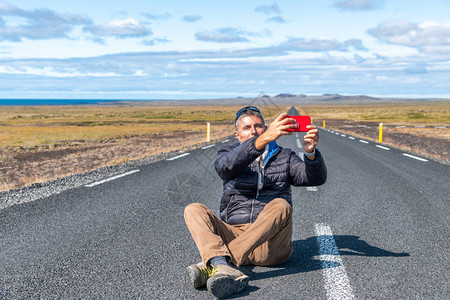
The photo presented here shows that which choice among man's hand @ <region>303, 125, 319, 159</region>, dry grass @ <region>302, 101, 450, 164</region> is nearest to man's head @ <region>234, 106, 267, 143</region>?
man's hand @ <region>303, 125, 319, 159</region>

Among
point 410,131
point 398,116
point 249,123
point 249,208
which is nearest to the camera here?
point 249,123

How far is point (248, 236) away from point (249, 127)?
940 mm

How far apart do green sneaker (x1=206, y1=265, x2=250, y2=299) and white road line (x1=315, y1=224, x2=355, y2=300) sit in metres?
0.68

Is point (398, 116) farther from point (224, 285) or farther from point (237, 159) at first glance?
point (224, 285)

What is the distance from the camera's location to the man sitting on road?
132 inches

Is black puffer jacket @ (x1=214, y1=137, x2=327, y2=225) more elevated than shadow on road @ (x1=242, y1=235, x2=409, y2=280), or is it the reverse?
black puffer jacket @ (x1=214, y1=137, x2=327, y2=225)

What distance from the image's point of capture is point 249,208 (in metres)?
3.95

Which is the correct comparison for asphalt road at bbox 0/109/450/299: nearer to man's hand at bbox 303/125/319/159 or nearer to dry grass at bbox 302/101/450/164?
man's hand at bbox 303/125/319/159

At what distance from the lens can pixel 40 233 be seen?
5230mm

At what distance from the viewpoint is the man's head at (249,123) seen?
3816 mm

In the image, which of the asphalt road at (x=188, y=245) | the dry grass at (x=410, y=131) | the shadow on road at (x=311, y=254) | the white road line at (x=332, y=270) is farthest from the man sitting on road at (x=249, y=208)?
the dry grass at (x=410, y=131)

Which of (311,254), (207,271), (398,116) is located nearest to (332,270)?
(311,254)

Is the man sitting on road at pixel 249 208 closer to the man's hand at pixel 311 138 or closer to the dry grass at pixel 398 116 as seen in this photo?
the man's hand at pixel 311 138

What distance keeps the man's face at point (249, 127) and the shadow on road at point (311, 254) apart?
1.21 metres
